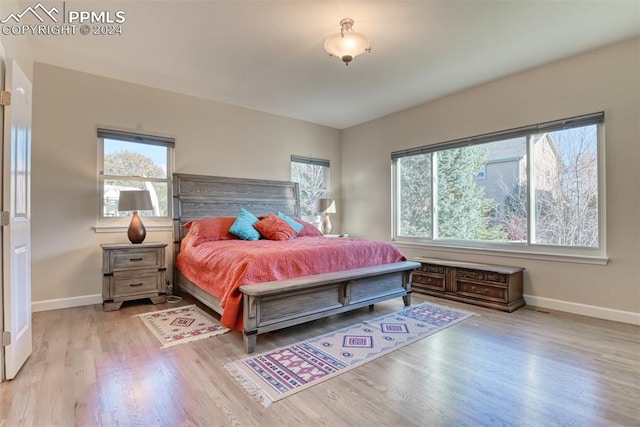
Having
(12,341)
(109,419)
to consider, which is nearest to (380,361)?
(109,419)

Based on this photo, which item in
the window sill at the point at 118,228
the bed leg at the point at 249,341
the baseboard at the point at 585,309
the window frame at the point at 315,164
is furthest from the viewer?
the window frame at the point at 315,164

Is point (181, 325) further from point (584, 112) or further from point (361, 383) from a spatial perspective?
point (584, 112)

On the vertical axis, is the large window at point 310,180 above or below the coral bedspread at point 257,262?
above

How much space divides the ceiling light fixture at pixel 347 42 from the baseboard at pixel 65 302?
391 centimetres

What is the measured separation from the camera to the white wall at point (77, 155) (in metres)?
3.51

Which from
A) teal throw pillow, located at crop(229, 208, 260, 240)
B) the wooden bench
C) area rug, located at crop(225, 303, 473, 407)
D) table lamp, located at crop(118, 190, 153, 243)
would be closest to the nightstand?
table lamp, located at crop(118, 190, 153, 243)

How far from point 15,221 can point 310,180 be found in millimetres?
4322

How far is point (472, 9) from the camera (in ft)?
8.46

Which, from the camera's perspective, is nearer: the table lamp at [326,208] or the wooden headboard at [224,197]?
the wooden headboard at [224,197]

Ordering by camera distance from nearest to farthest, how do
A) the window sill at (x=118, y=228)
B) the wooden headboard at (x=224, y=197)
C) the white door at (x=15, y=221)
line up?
1. the white door at (x=15, y=221)
2. the window sill at (x=118, y=228)
3. the wooden headboard at (x=224, y=197)

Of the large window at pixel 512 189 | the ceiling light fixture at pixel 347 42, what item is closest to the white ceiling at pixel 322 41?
the ceiling light fixture at pixel 347 42

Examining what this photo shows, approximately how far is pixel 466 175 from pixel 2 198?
4.83 metres

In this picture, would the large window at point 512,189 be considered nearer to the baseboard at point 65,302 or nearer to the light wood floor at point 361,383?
the light wood floor at point 361,383

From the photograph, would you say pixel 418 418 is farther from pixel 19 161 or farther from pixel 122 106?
pixel 122 106
